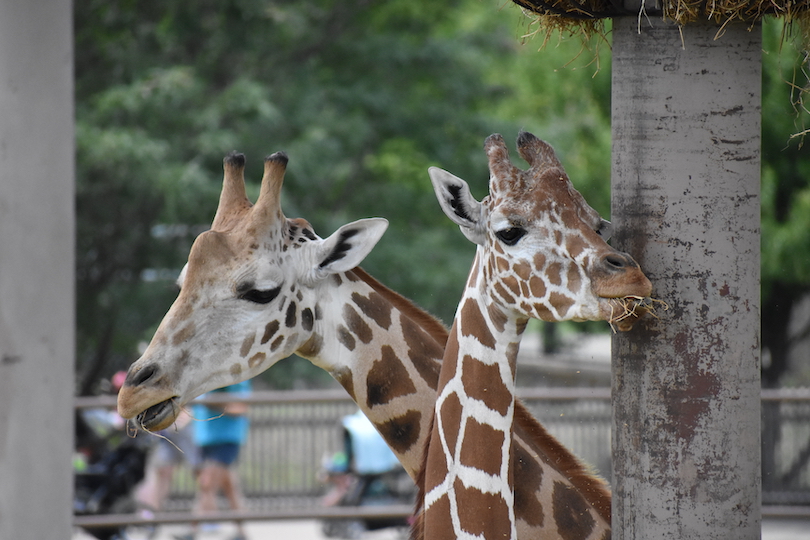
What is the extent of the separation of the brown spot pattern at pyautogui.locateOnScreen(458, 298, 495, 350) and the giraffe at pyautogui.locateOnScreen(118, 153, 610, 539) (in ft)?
1.66

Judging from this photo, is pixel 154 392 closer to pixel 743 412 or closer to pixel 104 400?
pixel 743 412

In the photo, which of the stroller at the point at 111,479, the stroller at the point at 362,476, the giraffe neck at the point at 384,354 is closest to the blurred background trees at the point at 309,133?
the stroller at the point at 111,479

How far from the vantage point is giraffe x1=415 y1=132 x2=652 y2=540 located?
2.60 m

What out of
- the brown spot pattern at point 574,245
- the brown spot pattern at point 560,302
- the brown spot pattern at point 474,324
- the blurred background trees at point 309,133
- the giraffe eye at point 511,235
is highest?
the blurred background trees at point 309,133

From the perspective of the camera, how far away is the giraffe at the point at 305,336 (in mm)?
3145

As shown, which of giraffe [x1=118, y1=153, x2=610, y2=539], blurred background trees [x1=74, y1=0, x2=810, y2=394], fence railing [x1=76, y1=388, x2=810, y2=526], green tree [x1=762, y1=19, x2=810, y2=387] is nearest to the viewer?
giraffe [x1=118, y1=153, x2=610, y2=539]

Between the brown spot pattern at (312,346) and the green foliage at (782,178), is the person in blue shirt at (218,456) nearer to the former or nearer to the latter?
the brown spot pattern at (312,346)

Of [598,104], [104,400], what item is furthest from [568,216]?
[598,104]

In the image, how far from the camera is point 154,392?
10.4 feet

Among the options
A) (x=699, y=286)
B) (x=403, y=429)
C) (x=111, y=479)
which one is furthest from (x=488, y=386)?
(x=111, y=479)

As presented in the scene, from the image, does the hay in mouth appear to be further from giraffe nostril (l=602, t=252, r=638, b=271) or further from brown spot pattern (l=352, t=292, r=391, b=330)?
brown spot pattern (l=352, t=292, r=391, b=330)

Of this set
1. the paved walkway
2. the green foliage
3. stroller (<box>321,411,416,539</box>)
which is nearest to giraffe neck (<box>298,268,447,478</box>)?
stroller (<box>321,411,416,539</box>)

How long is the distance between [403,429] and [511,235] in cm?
118

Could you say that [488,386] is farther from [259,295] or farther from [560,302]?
[259,295]
